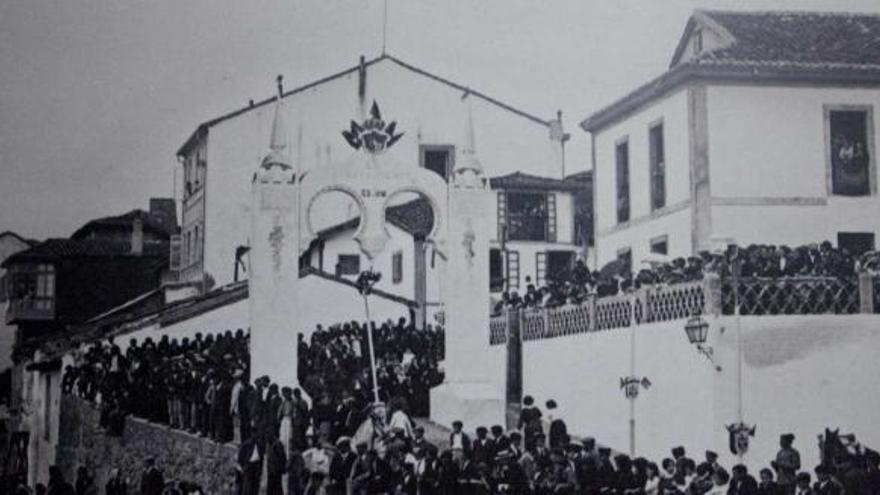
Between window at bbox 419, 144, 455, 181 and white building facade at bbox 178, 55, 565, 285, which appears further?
window at bbox 419, 144, 455, 181

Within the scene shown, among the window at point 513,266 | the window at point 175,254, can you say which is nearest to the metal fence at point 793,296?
the window at point 513,266

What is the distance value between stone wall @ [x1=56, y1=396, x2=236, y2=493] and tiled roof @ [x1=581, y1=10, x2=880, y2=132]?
842 cm

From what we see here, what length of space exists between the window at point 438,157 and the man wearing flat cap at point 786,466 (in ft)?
55.0

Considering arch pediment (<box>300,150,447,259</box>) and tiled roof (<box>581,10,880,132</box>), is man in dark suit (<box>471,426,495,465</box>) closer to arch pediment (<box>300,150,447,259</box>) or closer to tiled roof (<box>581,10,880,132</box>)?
arch pediment (<box>300,150,447,259</box>)

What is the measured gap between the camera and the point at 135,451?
50.4ft

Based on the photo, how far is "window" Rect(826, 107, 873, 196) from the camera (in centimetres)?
1741

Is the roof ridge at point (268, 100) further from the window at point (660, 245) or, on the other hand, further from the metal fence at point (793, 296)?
the metal fence at point (793, 296)

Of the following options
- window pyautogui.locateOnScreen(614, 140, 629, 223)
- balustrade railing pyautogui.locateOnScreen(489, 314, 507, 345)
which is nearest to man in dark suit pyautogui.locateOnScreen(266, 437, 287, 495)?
balustrade railing pyautogui.locateOnScreen(489, 314, 507, 345)

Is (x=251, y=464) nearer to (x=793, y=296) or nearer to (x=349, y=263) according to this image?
(x=793, y=296)

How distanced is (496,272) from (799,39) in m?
9.81

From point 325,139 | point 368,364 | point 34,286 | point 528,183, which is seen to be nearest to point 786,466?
point 368,364

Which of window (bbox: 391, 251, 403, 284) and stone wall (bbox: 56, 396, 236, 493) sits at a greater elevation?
window (bbox: 391, 251, 403, 284)

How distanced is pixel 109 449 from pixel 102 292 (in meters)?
8.64

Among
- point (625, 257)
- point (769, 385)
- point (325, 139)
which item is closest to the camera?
point (769, 385)
